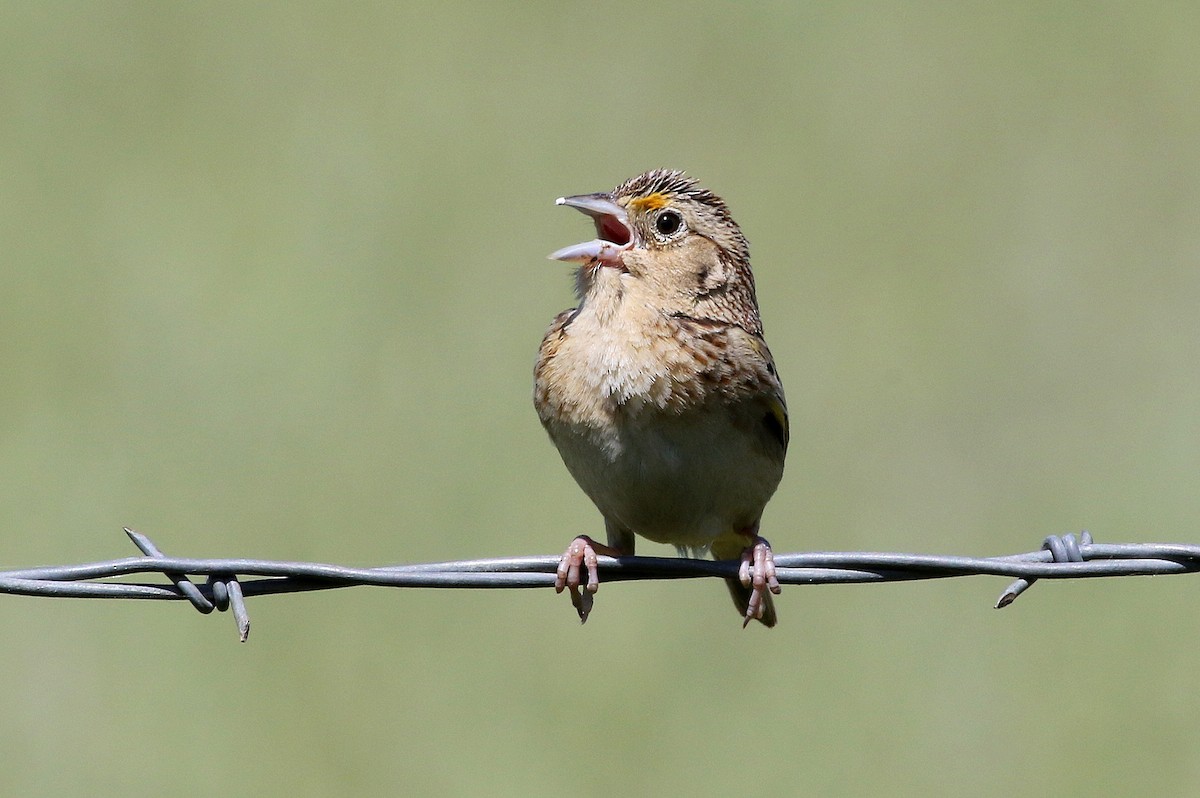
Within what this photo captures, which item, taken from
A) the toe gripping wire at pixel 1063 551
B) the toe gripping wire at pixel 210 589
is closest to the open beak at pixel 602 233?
the toe gripping wire at pixel 210 589

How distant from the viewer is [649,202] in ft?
16.6

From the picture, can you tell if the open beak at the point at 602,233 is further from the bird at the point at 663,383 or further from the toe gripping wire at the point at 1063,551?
the toe gripping wire at the point at 1063,551

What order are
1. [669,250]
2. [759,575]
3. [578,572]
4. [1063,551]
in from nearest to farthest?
1. [1063,551]
2. [759,575]
3. [578,572]
4. [669,250]

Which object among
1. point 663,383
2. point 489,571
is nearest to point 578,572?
point 663,383

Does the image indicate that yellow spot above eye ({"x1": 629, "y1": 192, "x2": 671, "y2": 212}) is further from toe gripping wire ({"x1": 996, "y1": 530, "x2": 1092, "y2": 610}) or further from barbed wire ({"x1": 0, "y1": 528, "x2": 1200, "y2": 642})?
toe gripping wire ({"x1": 996, "y1": 530, "x2": 1092, "y2": 610})

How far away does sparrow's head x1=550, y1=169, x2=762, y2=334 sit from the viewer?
4895mm

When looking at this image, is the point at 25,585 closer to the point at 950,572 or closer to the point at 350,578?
the point at 350,578

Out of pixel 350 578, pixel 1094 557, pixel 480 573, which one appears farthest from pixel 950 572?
pixel 350 578

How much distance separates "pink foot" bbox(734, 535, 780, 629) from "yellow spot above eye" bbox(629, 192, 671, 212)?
3.79ft

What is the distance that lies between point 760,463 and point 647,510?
400 mm

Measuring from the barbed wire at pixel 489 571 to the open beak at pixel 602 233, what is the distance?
139 cm

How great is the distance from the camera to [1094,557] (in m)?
3.76

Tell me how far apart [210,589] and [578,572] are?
127 cm

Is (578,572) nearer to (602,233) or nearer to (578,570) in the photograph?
(578,570)
